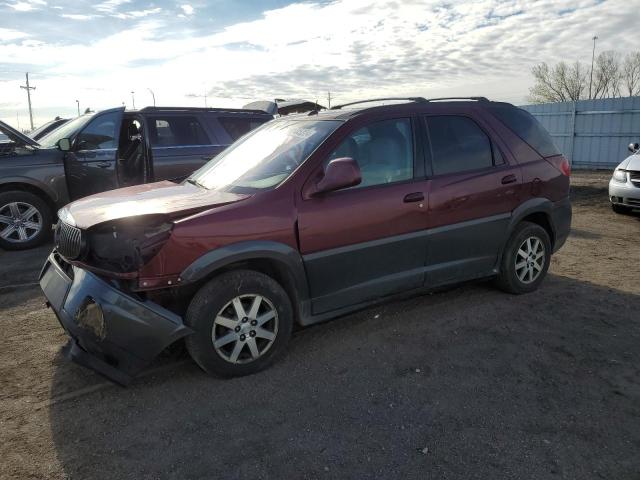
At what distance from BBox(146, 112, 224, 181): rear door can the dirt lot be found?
3.31m

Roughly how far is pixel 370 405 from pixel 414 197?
1669 mm

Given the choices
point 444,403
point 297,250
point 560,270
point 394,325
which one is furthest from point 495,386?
point 560,270

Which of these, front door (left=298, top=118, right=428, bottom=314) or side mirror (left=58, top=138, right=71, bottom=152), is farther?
side mirror (left=58, top=138, right=71, bottom=152)

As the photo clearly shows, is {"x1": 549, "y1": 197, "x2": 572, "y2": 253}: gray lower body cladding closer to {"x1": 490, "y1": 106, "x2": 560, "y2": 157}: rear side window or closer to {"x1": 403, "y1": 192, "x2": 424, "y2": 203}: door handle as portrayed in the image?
{"x1": 490, "y1": 106, "x2": 560, "y2": 157}: rear side window

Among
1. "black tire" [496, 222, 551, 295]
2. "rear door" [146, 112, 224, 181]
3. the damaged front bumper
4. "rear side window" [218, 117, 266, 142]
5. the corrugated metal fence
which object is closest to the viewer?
the damaged front bumper

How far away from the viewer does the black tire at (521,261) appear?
4.66 metres

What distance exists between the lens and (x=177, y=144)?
7512 mm

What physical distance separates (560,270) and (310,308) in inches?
138

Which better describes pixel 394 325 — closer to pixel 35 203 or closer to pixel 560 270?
pixel 560 270

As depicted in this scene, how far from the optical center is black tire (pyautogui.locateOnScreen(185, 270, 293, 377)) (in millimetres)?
3143

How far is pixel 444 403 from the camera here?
307 centimetres

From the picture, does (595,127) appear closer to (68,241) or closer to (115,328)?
(68,241)

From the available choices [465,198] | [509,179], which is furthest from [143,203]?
[509,179]

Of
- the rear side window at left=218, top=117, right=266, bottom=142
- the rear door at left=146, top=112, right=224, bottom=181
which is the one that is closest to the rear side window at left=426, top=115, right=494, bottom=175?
the rear door at left=146, top=112, right=224, bottom=181
